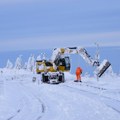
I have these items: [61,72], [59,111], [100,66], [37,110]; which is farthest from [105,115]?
[61,72]

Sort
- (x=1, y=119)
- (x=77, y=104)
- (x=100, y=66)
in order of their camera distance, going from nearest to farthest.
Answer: (x=1, y=119) → (x=77, y=104) → (x=100, y=66)

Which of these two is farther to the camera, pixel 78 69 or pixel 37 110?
pixel 78 69

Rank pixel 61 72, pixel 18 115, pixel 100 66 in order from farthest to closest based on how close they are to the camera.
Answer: pixel 61 72 < pixel 100 66 < pixel 18 115

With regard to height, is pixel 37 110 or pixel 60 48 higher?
pixel 60 48

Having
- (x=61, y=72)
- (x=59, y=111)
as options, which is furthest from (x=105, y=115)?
(x=61, y=72)

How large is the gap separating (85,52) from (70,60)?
2606mm

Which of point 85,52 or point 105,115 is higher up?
point 85,52

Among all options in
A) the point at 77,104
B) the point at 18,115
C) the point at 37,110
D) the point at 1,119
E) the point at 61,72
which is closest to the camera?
the point at 1,119

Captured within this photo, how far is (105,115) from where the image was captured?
54.9 ft

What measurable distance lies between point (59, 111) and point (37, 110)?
124 centimetres

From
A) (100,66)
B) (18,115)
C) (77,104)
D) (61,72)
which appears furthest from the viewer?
(61,72)

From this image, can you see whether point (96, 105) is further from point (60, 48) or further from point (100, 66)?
point (60, 48)

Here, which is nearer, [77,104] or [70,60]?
[77,104]

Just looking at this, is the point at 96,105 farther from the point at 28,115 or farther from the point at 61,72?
the point at 61,72
